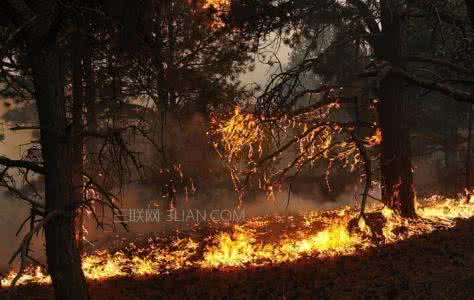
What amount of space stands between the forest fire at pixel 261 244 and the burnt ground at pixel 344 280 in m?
0.46

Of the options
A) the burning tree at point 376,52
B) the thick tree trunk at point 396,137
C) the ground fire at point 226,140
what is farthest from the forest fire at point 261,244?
the burning tree at point 376,52

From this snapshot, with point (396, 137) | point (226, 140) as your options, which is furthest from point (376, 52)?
point (226, 140)

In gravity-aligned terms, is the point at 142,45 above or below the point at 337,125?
above

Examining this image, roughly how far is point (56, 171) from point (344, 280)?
4.29 metres

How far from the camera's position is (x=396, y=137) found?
432 inches

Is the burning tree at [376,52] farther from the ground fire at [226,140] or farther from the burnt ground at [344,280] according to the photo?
the burnt ground at [344,280]

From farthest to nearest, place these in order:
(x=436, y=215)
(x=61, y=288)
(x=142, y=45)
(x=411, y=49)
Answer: (x=411, y=49) → (x=436, y=215) → (x=142, y=45) → (x=61, y=288)

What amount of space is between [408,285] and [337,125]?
4.05 metres

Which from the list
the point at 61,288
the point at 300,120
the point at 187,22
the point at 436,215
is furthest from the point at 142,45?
the point at 187,22

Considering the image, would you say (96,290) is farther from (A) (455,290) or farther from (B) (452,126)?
(B) (452,126)

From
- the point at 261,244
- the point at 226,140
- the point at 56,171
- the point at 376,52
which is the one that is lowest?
the point at 261,244

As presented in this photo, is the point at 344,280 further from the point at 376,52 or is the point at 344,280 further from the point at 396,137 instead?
the point at 376,52

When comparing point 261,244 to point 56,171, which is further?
point 261,244

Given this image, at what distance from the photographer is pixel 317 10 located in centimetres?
1017
